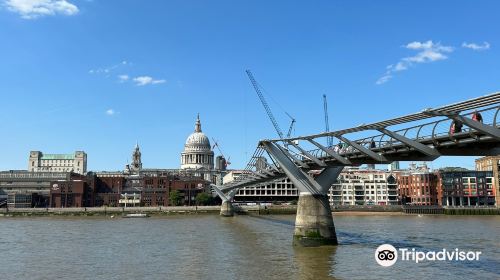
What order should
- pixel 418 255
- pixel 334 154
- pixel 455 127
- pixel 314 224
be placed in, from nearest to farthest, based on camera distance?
pixel 455 127 < pixel 418 255 < pixel 334 154 < pixel 314 224

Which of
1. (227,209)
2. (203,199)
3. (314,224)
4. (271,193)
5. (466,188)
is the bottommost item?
(227,209)

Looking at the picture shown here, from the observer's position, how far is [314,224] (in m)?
43.3

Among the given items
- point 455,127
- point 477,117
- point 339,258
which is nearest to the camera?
point 477,117

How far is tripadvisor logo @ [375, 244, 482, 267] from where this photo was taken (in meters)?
34.2

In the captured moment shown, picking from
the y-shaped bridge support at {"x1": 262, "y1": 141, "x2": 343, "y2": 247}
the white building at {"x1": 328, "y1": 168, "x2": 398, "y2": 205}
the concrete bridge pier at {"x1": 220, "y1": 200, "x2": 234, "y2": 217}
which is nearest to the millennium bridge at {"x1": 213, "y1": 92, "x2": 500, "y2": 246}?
the y-shaped bridge support at {"x1": 262, "y1": 141, "x2": 343, "y2": 247}

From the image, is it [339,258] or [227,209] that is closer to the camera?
[339,258]

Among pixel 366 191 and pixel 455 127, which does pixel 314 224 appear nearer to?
pixel 455 127

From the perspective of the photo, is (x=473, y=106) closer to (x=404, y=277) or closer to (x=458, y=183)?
(x=404, y=277)

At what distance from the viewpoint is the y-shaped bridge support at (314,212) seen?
4309cm

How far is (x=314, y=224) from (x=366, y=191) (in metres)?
139

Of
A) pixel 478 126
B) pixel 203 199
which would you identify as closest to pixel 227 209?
pixel 203 199

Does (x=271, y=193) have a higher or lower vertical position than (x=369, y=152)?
lower

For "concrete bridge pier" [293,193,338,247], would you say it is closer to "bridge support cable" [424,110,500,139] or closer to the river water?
the river water

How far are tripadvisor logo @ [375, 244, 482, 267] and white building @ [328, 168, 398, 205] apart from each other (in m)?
136
